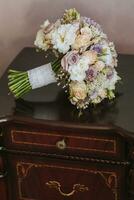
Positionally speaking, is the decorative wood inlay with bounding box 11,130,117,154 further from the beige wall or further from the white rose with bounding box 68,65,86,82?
the beige wall

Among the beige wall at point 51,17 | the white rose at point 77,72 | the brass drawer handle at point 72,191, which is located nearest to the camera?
the white rose at point 77,72

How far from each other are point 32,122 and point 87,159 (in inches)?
7.7

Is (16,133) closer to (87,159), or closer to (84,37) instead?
(87,159)

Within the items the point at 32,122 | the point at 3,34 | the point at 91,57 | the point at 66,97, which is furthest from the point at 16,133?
the point at 3,34

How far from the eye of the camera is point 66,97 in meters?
1.45

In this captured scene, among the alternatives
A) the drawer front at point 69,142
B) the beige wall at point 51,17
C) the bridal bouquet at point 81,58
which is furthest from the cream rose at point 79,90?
the beige wall at point 51,17

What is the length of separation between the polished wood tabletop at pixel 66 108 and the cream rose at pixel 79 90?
0.18ft

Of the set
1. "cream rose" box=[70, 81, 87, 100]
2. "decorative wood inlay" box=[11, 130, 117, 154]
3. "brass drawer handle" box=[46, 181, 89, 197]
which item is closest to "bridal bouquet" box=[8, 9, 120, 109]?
"cream rose" box=[70, 81, 87, 100]

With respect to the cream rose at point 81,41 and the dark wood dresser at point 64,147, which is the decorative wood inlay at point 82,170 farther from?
the cream rose at point 81,41

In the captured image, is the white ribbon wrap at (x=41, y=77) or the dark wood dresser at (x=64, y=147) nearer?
the dark wood dresser at (x=64, y=147)

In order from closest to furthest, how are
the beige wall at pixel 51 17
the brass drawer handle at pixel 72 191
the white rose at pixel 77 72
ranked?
the white rose at pixel 77 72, the brass drawer handle at pixel 72 191, the beige wall at pixel 51 17

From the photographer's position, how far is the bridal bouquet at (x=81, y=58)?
1309 mm

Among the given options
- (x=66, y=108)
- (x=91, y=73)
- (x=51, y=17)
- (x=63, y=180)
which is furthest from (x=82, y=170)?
(x=51, y=17)

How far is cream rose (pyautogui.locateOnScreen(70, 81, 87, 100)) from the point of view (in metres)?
1.33
